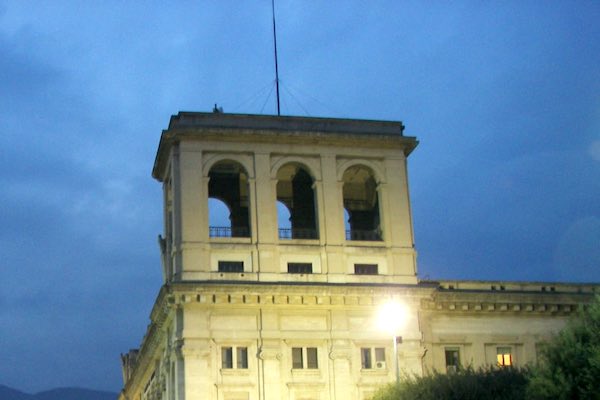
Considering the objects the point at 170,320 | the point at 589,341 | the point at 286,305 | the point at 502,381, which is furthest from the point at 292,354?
the point at 589,341

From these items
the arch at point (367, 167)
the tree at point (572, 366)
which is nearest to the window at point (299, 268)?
the arch at point (367, 167)

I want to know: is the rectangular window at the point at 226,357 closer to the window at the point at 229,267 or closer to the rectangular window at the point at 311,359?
the rectangular window at the point at 311,359

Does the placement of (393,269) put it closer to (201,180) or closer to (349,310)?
(349,310)

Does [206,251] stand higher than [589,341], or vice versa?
[206,251]

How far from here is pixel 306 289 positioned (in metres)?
64.4

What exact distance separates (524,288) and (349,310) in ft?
39.7

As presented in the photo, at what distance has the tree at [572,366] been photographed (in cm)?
4872

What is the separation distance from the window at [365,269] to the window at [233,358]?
8.50m

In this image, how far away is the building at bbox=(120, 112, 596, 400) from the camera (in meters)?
63.6

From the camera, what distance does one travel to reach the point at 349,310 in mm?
65750

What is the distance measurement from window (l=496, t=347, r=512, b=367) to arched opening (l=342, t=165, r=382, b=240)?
1068 cm

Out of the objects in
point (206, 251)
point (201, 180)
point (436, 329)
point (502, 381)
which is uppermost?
point (201, 180)

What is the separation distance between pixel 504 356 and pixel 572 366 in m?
19.3

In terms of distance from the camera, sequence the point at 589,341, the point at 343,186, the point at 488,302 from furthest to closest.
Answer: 1. the point at 343,186
2. the point at 488,302
3. the point at 589,341
